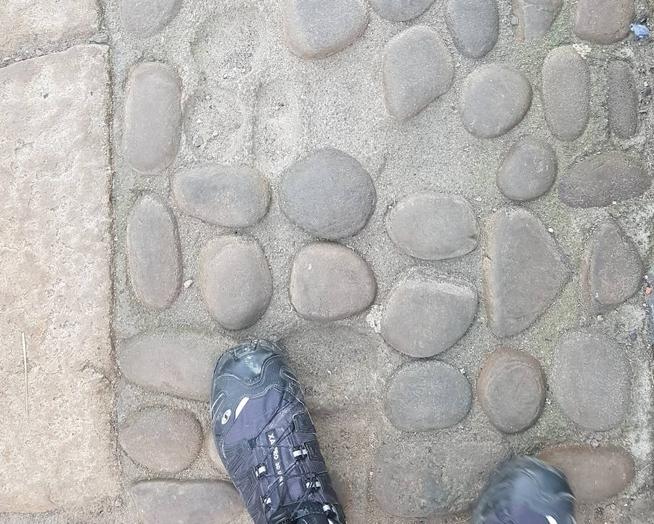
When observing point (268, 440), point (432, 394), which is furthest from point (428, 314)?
point (268, 440)

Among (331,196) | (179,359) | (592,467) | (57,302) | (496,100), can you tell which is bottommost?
(592,467)

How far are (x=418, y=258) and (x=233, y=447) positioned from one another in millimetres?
511

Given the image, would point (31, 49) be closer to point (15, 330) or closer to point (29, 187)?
point (29, 187)

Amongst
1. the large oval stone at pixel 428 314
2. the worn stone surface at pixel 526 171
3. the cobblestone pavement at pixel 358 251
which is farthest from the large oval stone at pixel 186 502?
the worn stone surface at pixel 526 171

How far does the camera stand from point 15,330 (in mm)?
1372

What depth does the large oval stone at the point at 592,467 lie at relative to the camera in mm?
1321

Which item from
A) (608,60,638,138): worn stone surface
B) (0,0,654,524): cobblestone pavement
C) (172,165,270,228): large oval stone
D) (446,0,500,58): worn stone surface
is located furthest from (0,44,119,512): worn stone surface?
(608,60,638,138): worn stone surface

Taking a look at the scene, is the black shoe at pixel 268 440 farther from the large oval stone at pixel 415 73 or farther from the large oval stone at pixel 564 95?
the large oval stone at pixel 564 95

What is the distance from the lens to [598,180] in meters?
1.32

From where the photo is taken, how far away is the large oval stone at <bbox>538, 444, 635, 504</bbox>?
4.33 ft

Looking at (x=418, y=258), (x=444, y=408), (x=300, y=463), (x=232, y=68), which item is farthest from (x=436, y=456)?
(x=232, y=68)

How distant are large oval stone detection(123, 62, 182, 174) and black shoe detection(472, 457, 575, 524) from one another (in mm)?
890

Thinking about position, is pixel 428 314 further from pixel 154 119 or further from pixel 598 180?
pixel 154 119

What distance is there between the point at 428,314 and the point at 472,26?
56cm
